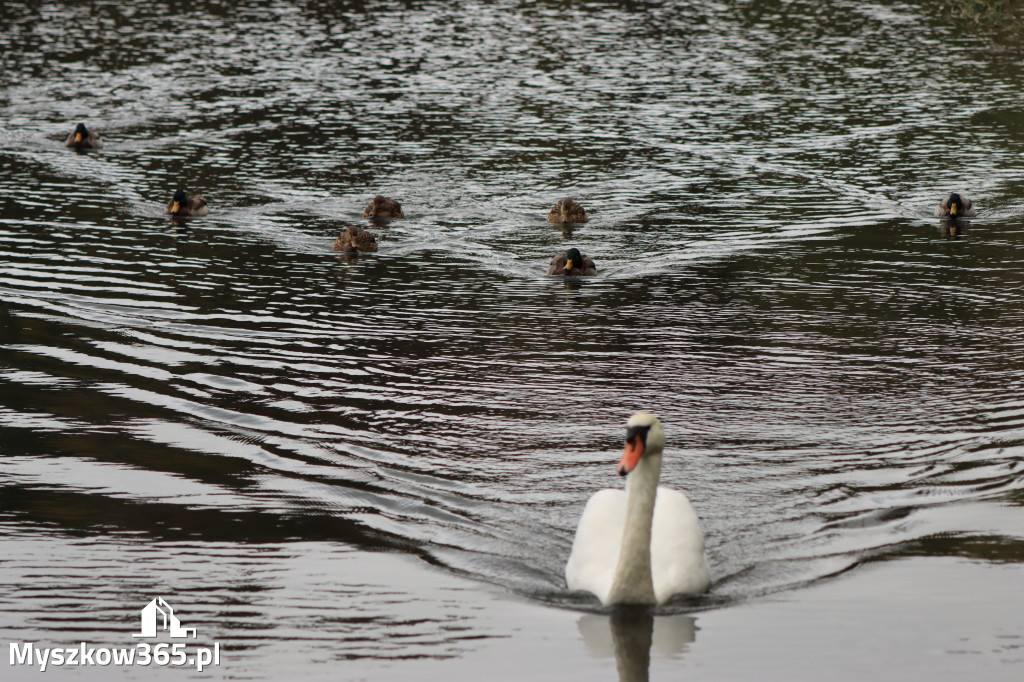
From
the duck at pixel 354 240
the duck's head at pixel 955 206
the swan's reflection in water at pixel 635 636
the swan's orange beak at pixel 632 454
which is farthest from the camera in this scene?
the duck's head at pixel 955 206

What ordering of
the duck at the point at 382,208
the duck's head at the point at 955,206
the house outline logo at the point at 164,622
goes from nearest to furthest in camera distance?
the house outline logo at the point at 164,622 → the duck's head at the point at 955,206 → the duck at the point at 382,208

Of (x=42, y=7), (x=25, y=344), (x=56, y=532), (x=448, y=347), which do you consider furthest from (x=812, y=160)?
(x=42, y=7)

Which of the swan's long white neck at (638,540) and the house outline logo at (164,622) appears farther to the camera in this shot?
the swan's long white neck at (638,540)

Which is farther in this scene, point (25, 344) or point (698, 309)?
point (698, 309)

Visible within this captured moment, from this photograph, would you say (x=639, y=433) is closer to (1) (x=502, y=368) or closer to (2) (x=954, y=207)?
(1) (x=502, y=368)

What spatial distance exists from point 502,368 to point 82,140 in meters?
20.3

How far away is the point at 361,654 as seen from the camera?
35.4ft

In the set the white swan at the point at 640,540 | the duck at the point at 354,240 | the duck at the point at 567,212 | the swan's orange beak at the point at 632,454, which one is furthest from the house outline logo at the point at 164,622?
the duck at the point at 567,212

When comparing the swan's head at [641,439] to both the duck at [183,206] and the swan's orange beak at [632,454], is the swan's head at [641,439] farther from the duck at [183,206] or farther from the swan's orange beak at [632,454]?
the duck at [183,206]

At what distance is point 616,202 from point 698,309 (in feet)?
27.7

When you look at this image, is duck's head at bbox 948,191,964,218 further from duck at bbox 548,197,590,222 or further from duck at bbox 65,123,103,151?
duck at bbox 65,123,103,151

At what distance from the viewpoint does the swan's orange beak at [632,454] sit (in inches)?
444

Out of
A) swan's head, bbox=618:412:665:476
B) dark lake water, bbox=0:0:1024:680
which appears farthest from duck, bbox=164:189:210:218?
swan's head, bbox=618:412:665:476

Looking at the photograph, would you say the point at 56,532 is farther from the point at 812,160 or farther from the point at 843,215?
the point at 812,160
